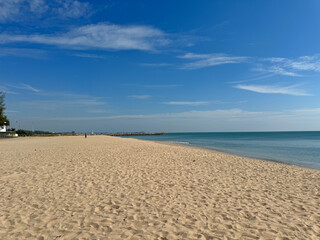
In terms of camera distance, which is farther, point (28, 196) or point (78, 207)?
point (28, 196)

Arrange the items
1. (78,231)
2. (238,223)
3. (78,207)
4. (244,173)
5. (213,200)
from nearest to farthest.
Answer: (78,231) → (238,223) → (78,207) → (213,200) → (244,173)

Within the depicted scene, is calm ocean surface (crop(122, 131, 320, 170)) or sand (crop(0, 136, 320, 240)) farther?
calm ocean surface (crop(122, 131, 320, 170))

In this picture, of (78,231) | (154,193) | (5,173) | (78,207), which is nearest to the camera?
(78,231)

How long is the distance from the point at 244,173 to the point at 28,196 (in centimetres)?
873

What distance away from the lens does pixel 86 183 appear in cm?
795

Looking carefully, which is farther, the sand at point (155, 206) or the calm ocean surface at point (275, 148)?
the calm ocean surface at point (275, 148)

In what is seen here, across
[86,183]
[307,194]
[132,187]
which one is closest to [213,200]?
[132,187]

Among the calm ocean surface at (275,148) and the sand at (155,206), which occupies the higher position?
the sand at (155,206)

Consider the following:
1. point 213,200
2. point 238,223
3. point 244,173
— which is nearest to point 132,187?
point 213,200

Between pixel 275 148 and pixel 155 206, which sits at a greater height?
pixel 155 206

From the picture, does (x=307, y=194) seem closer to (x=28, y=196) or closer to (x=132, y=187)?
(x=132, y=187)

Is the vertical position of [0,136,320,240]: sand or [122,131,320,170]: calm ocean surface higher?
[0,136,320,240]: sand

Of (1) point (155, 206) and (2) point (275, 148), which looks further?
(2) point (275, 148)

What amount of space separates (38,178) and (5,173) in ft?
6.62
